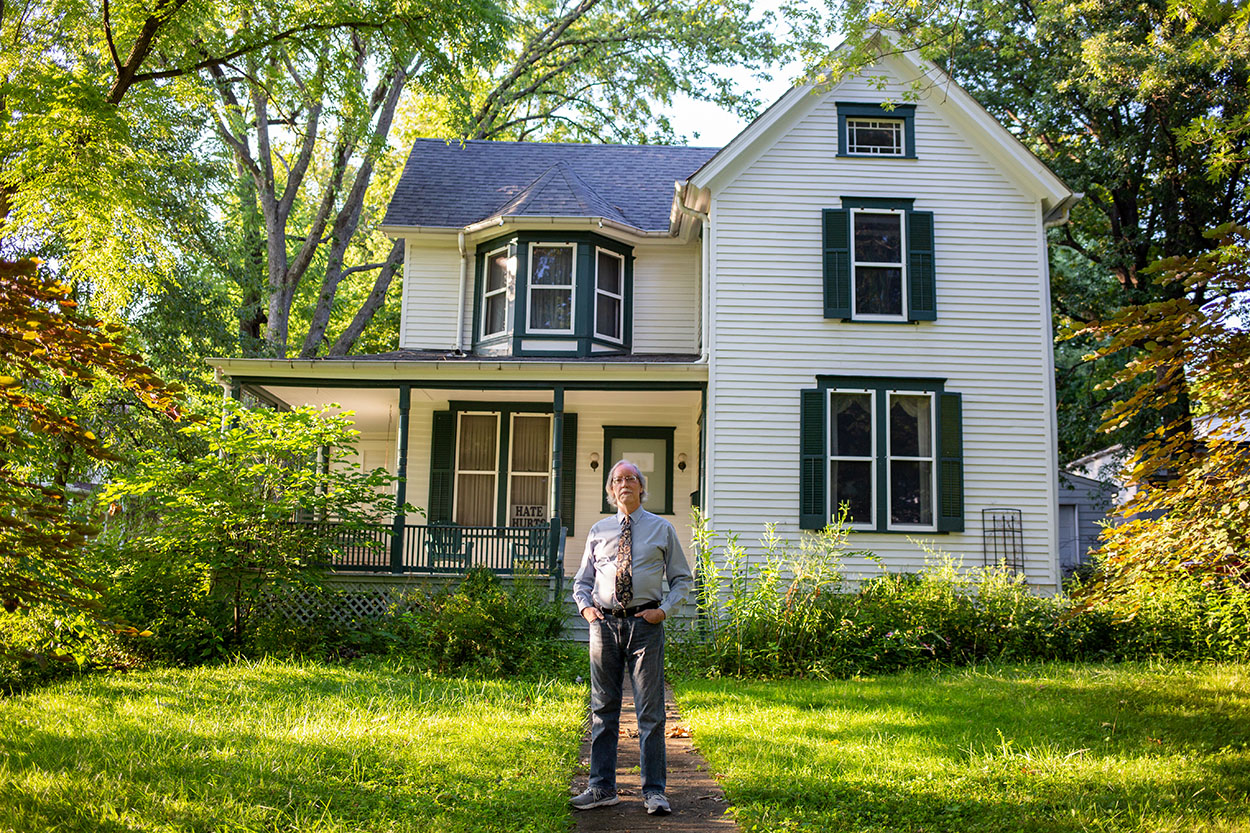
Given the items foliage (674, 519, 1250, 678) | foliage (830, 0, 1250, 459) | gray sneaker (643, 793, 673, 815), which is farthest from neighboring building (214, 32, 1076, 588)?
gray sneaker (643, 793, 673, 815)

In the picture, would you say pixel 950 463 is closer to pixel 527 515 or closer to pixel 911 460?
pixel 911 460

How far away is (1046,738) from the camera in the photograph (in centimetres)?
640

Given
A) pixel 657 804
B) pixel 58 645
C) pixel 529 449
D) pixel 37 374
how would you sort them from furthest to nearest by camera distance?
pixel 529 449 < pixel 58 645 < pixel 657 804 < pixel 37 374

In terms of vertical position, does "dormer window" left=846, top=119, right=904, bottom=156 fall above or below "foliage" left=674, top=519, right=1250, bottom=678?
above

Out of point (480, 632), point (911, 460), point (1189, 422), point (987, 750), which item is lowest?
point (987, 750)

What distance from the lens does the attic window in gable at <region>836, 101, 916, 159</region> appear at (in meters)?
13.2

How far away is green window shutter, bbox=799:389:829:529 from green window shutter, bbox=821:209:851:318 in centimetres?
122

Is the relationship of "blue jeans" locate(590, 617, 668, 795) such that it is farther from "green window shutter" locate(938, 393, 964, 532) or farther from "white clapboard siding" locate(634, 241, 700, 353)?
"white clapboard siding" locate(634, 241, 700, 353)

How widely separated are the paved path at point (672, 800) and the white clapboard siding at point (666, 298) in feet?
29.5

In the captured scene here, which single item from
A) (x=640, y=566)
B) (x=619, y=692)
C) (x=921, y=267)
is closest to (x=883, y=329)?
(x=921, y=267)

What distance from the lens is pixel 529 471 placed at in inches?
587

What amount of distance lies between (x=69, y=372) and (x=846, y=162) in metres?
11.2

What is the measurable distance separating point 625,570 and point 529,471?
9928mm

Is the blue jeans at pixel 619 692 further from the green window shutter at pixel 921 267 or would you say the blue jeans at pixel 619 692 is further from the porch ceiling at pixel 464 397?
the porch ceiling at pixel 464 397
